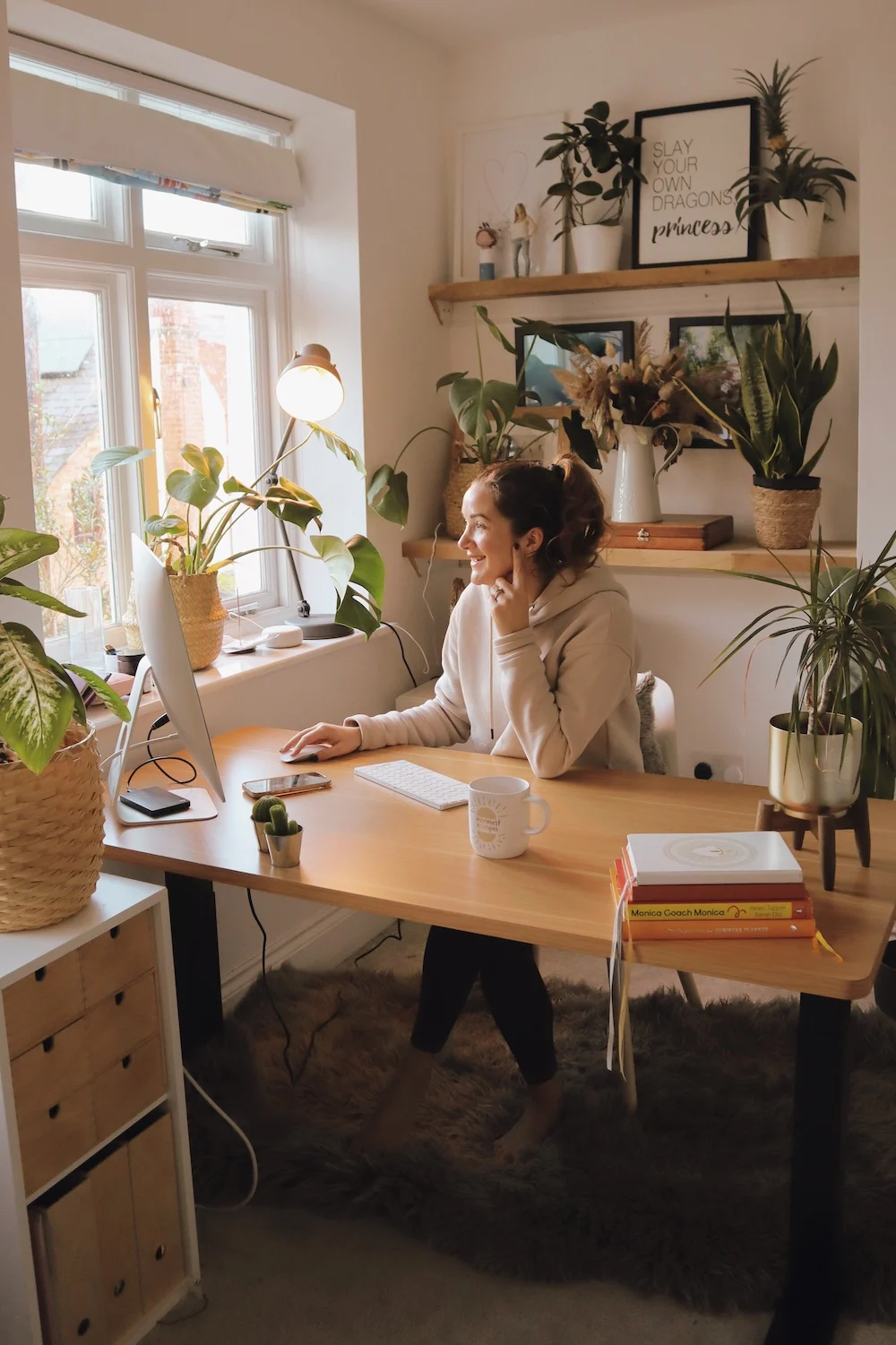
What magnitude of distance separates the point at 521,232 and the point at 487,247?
0.11 m

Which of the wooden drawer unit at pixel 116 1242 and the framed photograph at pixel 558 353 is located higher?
the framed photograph at pixel 558 353

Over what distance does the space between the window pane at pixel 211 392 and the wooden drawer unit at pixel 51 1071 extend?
1.58 metres

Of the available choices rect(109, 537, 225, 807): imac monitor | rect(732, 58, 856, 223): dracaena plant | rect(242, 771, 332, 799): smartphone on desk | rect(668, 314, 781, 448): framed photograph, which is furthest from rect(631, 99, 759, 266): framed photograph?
rect(109, 537, 225, 807): imac monitor

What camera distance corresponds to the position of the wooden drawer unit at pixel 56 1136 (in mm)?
1596

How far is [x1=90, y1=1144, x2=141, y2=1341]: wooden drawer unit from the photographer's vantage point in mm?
1721

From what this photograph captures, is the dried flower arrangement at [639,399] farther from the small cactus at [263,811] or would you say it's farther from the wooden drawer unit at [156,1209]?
the wooden drawer unit at [156,1209]

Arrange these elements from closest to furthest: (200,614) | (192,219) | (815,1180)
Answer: (815,1180), (200,614), (192,219)

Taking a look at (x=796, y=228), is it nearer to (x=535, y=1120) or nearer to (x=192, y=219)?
(x=192, y=219)

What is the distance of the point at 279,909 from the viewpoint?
3043 mm

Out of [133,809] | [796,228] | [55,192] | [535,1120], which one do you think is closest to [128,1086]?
[133,809]

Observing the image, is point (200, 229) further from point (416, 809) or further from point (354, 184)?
point (416, 809)

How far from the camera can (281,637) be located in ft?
10.1

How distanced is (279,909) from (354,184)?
1882 mm

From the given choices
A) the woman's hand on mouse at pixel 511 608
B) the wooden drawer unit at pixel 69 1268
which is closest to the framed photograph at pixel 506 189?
the woman's hand on mouse at pixel 511 608
